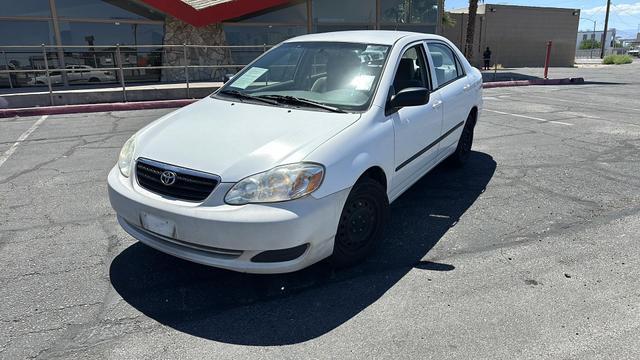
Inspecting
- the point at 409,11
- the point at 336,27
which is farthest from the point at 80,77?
the point at 409,11

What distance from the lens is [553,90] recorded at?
53.1 feet

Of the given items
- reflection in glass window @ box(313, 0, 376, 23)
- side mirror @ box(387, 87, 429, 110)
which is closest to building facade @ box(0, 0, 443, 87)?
reflection in glass window @ box(313, 0, 376, 23)

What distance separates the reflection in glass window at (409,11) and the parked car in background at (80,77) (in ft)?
38.9

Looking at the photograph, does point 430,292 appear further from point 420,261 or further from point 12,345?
point 12,345

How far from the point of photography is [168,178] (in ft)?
9.67

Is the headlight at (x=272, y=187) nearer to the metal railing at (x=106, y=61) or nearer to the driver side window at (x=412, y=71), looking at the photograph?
the driver side window at (x=412, y=71)

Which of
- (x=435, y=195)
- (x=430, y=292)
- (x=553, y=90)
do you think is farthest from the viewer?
(x=553, y=90)

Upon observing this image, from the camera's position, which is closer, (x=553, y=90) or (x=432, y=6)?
(x=553, y=90)

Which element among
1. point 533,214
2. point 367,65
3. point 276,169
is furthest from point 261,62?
point 533,214

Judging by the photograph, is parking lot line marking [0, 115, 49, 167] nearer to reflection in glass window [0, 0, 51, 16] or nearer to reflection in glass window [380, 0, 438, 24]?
reflection in glass window [0, 0, 51, 16]

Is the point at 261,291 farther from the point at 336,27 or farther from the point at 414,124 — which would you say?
the point at 336,27

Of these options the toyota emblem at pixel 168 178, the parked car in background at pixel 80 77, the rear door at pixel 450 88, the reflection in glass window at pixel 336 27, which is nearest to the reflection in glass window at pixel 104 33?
the parked car in background at pixel 80 77

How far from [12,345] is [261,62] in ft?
10.2

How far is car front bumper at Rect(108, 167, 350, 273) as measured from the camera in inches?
108
